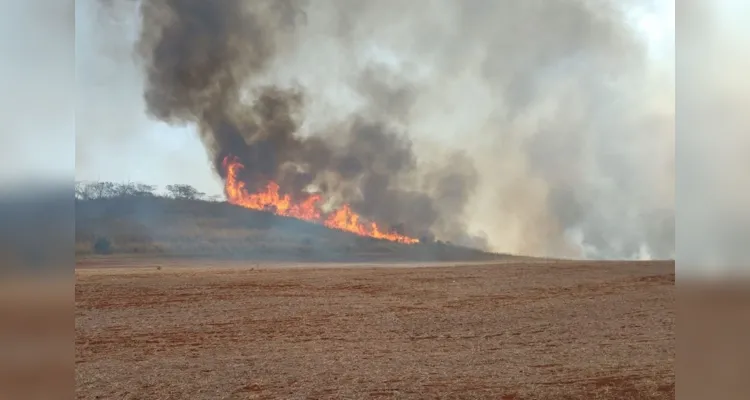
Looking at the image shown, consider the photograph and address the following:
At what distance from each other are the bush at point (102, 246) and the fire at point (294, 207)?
38.0 inches

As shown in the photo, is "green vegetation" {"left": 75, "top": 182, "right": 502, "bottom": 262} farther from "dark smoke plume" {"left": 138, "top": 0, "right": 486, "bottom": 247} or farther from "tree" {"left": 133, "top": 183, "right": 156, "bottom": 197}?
"dark smoke plume" {"left": 138, "top": 0, "right": 486, "bottom": 247}

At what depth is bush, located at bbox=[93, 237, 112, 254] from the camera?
397cm

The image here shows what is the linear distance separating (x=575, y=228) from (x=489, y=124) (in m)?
1.18

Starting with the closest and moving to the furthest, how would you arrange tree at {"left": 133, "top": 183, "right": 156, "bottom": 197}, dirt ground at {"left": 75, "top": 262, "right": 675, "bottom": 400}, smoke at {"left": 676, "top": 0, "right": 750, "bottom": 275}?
smoke at {"left": 676, "top": 0, "right": 750, "bottom": 275}
dirt ground at {"left": 75, "top": 262, "right": 675, "bottom": 400}
tree at {"left": 133, "top": 183, "right": 156, "bottom": 197}

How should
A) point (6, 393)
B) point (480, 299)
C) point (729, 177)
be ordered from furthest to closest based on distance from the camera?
point (480, 299) < point (729, 177) < point (6, 393)

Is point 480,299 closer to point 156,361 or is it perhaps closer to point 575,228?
point 575,228

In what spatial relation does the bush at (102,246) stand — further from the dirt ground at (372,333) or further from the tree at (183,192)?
the tree at (183,192)

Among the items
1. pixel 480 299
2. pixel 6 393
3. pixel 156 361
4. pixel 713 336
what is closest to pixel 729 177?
pixel 713 336

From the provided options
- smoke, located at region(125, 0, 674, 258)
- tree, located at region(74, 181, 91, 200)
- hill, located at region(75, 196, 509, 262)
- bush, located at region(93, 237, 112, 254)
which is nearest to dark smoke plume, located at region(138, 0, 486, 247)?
smoke, located at region(125, 0, 674, 258)

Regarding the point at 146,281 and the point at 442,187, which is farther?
the point at 442,187

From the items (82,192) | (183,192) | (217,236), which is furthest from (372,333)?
(82,192)

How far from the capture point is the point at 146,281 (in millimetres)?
4082

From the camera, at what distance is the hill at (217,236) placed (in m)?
4.01

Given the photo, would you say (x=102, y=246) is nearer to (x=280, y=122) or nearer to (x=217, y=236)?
(x=217, y=236)
